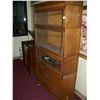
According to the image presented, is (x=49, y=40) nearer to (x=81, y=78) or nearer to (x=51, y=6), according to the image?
(x=51, y=6)

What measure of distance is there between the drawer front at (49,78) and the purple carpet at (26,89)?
0.68 ft

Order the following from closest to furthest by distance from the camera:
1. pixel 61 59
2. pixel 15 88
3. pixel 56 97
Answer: pixel 61 59
pixel 56 97
pixel 15 88

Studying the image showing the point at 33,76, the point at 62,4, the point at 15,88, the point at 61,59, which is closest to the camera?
the point at 62,4

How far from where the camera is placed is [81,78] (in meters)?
2.67

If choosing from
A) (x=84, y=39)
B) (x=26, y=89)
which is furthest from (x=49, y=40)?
(x=26, y=89)

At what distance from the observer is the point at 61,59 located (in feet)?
7.73

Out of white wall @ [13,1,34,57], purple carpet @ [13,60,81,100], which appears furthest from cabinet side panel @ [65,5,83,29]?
white wall @ [13,1,34,57]

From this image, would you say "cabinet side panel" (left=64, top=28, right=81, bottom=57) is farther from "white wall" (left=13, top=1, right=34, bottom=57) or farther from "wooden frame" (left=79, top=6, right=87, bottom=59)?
"white wall" (left=13, top=1, right=34, bottom=57)

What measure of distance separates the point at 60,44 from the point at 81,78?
0.68m

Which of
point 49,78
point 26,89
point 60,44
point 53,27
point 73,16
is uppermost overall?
point 73,16
